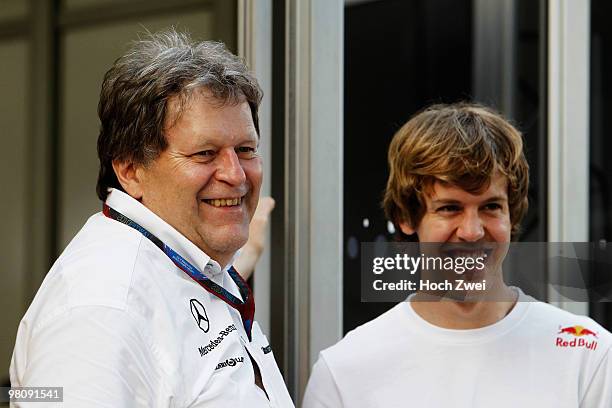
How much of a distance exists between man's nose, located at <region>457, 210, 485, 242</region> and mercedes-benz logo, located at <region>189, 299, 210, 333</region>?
0.73 metres

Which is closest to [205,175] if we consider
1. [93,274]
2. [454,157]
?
[93,274]

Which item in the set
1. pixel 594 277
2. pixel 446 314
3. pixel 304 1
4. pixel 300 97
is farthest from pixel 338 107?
pixel 594 277

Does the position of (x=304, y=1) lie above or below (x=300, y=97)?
above

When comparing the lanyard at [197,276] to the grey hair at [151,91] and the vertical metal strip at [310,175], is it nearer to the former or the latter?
the grey hair at [151,91]

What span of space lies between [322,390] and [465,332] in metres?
0.36

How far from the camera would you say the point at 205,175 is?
1657 millimetres

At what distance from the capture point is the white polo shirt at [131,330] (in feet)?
4.43

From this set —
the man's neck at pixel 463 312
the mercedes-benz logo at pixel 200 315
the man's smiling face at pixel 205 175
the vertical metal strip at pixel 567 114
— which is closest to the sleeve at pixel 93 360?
the mercedes-benz logo at pixel 200 315

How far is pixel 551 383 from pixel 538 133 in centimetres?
118

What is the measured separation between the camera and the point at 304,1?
2.51 metres

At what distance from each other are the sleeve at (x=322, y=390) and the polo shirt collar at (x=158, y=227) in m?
0.59

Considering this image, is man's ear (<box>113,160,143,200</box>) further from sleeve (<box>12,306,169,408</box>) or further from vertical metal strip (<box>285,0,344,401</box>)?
vertical metal strip (<box>285,0,344,401</box>)

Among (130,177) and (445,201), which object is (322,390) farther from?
(130,177)

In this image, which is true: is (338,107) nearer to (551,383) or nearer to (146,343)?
(551,383)
